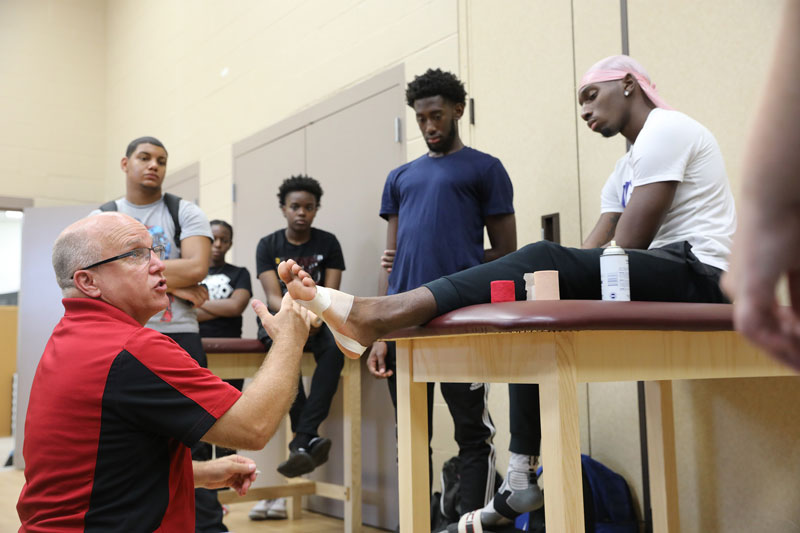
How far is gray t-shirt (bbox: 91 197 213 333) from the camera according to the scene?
8.46 feet

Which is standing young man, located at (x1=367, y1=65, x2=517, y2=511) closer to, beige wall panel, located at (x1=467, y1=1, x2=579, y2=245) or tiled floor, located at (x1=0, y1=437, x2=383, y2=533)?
beige wall panel, located at (x1=467, y1=1, x2=579, y2=245)

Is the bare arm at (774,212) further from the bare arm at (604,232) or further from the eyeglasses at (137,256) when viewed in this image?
the bare arm at (604,232)

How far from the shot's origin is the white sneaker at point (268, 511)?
3.52m

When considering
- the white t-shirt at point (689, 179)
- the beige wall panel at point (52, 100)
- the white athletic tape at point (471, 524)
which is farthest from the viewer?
the beige wall panel at point (52, 100)

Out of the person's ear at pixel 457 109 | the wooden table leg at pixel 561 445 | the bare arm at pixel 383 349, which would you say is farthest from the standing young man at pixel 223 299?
the wooden table leg at pixel 561 445

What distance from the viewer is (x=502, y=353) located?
4.60ft

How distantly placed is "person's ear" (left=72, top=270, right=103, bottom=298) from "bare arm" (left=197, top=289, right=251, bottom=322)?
2.21 m

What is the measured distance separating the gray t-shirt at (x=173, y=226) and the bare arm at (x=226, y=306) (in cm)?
93

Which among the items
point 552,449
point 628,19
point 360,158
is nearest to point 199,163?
point 360,158

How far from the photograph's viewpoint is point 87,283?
4.58 feet

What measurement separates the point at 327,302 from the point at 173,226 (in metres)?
1.40

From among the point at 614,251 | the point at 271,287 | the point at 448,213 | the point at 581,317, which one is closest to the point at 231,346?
the point at 271,287

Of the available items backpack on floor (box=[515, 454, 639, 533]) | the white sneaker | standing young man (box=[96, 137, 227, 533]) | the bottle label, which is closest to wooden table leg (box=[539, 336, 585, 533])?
the bottle label

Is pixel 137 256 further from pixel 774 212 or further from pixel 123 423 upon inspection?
pixel 774 212
